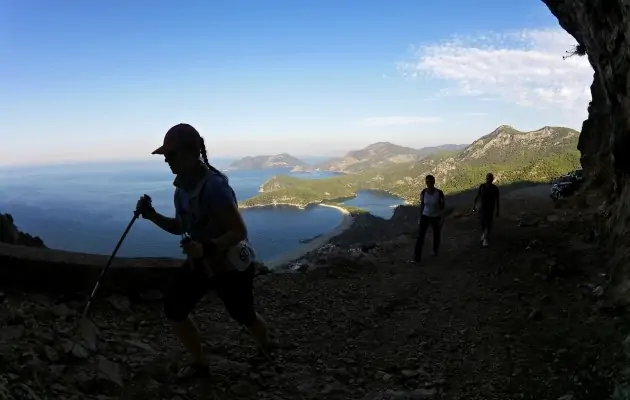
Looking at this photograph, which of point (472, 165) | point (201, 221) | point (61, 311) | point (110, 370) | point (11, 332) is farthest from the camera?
point (472, 165)

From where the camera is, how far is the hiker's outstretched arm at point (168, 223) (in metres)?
3.92

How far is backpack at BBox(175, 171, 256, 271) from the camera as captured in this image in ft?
12.0

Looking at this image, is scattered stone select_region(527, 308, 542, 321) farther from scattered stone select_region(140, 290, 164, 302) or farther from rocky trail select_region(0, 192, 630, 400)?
scattered stone select_region(140, 290, 164, 302)

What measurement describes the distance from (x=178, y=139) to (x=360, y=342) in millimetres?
3628

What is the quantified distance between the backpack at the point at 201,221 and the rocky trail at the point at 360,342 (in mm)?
1167

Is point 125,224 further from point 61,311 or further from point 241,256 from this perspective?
point 241,256

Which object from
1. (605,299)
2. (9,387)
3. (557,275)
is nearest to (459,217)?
(557,275)

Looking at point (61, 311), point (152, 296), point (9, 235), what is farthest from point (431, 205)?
point (9, 235)

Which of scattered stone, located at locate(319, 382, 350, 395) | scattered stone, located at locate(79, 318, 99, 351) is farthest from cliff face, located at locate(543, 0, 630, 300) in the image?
scattered stone, located at locate(79, 318, 99, 351)

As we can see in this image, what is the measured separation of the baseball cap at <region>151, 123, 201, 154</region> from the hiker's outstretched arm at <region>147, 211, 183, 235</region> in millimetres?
599

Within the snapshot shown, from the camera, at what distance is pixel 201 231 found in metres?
3.76

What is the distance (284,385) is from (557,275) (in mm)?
6032

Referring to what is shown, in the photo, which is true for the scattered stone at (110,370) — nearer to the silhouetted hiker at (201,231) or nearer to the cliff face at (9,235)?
the silhouetted hiker at (201,231)

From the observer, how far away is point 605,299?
253 inches
